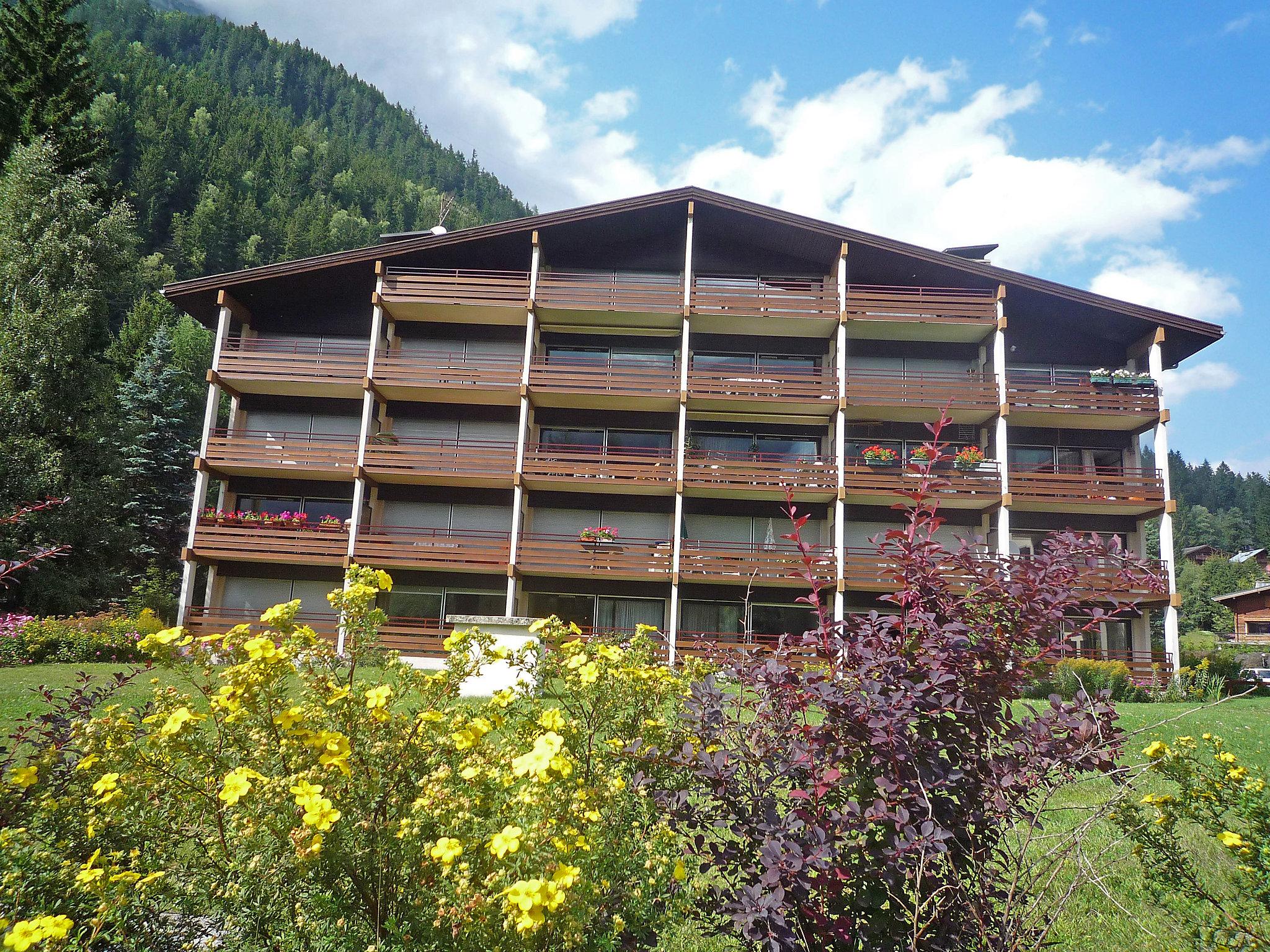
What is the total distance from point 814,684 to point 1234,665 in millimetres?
26046

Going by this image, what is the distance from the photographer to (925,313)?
23.5m

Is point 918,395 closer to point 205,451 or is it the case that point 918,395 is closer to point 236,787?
point 205,451

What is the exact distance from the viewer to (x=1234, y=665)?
2220 cm

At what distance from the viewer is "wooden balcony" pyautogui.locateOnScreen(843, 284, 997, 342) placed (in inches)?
915

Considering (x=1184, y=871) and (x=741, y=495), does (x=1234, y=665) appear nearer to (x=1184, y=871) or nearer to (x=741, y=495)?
(x=741, y=495)

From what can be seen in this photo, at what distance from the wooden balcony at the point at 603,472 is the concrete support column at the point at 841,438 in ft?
16.2

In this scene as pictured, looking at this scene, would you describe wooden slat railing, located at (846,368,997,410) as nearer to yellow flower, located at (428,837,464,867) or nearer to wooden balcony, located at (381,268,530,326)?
wooden balcony, located at (381,268,530,326)

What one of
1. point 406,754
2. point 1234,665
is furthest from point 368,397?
point 1234,665

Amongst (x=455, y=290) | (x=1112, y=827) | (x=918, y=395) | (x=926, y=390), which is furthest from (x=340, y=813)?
(x=926, y=390)

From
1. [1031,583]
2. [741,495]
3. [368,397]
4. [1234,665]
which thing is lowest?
[1234,665]

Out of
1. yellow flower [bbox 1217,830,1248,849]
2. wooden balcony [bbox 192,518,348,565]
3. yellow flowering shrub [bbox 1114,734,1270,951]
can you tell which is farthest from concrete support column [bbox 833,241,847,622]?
yellow flower [bbox 1217,830,1248,849]

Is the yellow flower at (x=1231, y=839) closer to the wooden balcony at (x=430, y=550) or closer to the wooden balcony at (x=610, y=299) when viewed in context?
the wooden balcony at (x=430, y=550)

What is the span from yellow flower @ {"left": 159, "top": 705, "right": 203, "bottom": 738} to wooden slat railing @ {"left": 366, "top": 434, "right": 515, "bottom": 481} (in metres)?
19.6

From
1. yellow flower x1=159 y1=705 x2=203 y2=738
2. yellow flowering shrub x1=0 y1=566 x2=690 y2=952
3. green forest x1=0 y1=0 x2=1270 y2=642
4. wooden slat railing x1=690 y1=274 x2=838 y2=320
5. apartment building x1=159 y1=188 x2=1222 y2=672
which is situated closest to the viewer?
yellow flowering shrub x1=0 y1=566 x2=690 y2=952
